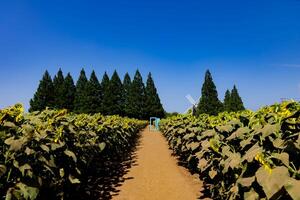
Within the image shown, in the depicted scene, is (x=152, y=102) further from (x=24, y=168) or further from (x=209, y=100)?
(x=24, y=168)

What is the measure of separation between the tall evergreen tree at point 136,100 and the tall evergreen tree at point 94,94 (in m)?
7.55

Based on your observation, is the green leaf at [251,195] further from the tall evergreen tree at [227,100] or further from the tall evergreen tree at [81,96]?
the tall evergreen tree at [227,100]

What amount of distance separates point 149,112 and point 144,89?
6.72m

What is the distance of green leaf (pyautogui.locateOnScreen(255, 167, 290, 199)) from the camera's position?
285 centimetres

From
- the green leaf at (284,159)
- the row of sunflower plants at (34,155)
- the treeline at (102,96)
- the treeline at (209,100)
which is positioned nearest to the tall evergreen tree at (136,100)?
the treeline at (102,96)

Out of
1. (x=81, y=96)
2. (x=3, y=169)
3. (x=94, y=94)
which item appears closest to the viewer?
(x=3, y=169)

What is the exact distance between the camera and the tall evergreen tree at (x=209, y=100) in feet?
260

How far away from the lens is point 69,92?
289 feet

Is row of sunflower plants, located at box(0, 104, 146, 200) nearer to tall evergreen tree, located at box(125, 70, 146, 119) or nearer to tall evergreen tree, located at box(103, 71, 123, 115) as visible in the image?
tall evergreen tree, located at box(103, 71, 123, 115)

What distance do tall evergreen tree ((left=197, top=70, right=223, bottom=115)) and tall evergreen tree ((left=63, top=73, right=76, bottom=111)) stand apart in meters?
34.1

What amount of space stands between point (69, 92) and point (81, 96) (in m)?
6.70

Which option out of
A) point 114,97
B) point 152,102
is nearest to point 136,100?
point 152,102

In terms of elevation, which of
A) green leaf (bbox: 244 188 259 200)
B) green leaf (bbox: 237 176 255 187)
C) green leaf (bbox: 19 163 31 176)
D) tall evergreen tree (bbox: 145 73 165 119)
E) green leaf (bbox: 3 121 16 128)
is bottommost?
green leaf (bbox: 244 188 259 200)

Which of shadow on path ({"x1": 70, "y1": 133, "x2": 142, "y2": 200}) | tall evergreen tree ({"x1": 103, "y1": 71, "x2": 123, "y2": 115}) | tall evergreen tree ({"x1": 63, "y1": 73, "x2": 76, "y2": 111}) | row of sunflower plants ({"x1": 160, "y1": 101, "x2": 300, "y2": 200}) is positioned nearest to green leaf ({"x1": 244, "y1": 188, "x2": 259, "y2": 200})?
row of sunflower plants ({"x1": 160, "y1": 101, "x2": 300, "y2": 200})
